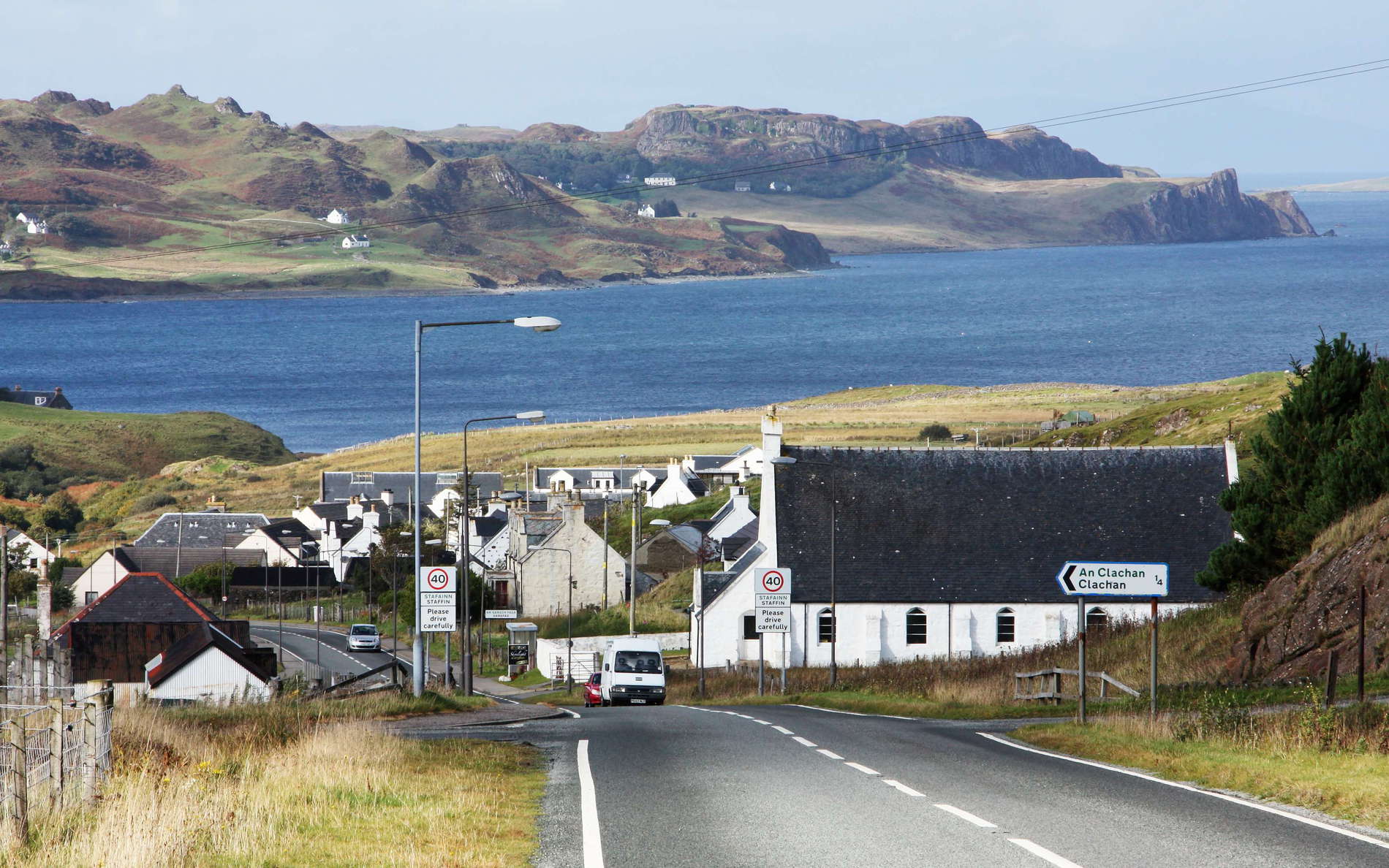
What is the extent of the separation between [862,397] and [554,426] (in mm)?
35420

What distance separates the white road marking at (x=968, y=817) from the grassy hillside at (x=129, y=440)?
14402 cm

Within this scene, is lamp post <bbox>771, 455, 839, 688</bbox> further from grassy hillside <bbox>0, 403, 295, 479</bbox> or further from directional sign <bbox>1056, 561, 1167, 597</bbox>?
grassy hillside <bbox>0, 403, 295, 479</bbox>

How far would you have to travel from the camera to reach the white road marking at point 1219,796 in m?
10.8

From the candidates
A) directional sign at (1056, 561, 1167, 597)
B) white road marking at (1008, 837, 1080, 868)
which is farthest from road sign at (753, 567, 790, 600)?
white road marking at (1008, 837, 1080, 868)

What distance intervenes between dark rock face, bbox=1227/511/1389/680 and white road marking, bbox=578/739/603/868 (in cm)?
1534

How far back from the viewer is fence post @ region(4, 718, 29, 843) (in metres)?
10.4

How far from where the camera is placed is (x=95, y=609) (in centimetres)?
5534

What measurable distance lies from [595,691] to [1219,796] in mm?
28393

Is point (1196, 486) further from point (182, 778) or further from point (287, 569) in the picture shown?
point (287, 569)

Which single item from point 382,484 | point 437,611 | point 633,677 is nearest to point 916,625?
point 633,677

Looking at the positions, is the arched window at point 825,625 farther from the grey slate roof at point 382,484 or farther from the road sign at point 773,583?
the grey slate roof at point 382,484

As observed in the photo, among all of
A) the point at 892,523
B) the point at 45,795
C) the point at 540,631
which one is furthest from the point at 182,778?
the point at 540,631

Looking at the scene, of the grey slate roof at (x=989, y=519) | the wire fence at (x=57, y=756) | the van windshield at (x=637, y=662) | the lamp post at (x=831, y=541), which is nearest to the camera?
the wire fence at (x=57, y=756)

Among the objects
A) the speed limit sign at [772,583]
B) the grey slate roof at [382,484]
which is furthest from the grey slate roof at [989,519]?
the grey slate roof at [382,484]
